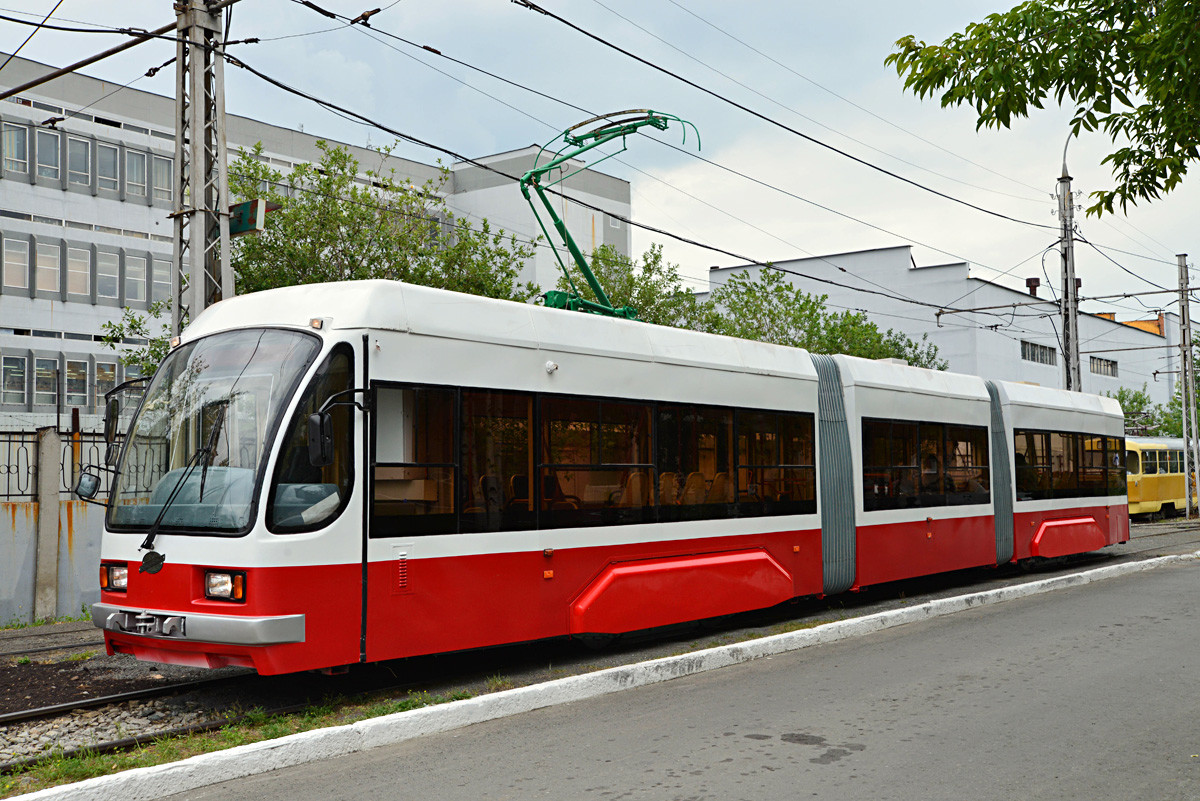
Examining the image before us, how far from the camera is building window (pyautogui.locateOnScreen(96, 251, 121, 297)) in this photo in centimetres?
3612

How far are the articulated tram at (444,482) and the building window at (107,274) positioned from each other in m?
29.8

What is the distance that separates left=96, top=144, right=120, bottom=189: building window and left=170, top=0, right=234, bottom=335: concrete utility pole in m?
26.6

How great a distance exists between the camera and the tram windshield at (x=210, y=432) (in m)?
7.35

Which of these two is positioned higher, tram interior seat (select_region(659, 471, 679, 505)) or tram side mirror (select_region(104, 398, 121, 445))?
tram side mirror (select_region(104, 398, 121, 445))

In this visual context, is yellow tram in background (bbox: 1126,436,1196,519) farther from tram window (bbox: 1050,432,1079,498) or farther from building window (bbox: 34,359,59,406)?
building window (bbox: 34,359,59,406)

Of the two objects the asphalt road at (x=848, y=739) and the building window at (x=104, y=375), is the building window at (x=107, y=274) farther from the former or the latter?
the asphalt road at (x=848, y=739)

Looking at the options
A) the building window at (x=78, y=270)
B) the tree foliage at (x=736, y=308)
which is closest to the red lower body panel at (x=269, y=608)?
the tree foliage at (x=736, y=308)

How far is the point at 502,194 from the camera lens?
48.7 meters

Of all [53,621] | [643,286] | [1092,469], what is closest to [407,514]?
[53,621]

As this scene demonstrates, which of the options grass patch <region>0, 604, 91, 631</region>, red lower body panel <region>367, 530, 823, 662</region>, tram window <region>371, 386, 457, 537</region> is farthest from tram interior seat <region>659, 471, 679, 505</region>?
grass patch <region>0, 604, 91, 631</region>

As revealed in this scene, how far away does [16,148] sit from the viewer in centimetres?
3391

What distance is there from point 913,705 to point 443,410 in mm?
4053

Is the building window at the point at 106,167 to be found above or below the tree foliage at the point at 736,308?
above

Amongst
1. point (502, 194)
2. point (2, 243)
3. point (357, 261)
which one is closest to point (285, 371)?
point (357, 261)
